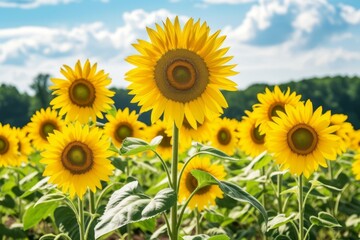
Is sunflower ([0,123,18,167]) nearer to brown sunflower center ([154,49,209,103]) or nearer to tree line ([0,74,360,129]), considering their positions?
brown sunflower center ([154,49,209,103])

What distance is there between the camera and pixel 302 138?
4090 millimetres

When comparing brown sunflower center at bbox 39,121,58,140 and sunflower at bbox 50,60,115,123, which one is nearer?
sunflower at bbox 50,60,115,123

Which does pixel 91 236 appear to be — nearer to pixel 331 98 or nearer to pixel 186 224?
pixel 186 224

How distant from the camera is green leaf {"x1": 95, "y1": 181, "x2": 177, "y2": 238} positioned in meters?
2.93

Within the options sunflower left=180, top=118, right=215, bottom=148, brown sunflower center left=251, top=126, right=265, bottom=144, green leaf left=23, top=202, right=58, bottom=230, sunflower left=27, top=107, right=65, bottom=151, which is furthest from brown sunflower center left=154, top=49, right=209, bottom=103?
sunflower left=27, top=107, right=65, bottom=151

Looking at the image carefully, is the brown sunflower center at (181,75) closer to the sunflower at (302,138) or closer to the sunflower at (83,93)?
the sunflower at (302,138)

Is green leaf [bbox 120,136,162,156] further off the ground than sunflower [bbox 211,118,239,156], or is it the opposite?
green leaf [bbox 120,136,162,156]

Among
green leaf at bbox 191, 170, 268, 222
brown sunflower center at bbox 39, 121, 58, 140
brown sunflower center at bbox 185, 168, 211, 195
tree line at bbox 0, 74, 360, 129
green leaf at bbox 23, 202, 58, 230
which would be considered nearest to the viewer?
green leaf at bbox 191, 170, 268, 222

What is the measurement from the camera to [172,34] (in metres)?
3.41

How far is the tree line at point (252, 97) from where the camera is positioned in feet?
147

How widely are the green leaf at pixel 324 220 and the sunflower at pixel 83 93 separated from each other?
1.65 m

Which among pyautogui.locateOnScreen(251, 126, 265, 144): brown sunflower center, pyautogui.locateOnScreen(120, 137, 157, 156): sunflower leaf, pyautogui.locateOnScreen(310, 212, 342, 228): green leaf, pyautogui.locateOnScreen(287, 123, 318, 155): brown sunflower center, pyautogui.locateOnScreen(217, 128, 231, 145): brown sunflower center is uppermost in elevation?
pyautogui.locateOnScreen(287, 123, 318, 155): brown sunflower center

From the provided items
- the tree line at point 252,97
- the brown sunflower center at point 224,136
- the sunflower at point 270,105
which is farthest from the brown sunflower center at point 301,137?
the tree line at point 252,97

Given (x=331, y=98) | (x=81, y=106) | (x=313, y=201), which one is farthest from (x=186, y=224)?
(x=331, y=98)
